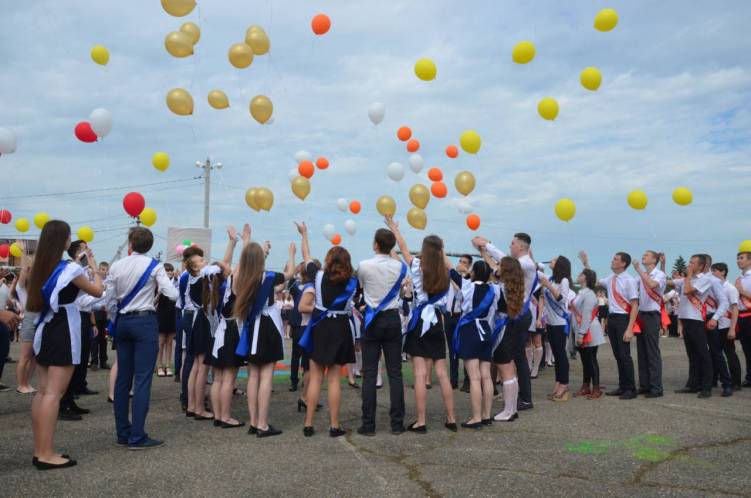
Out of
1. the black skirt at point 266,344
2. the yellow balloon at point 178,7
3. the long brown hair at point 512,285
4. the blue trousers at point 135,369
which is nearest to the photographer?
the blue trousers at point 135,369

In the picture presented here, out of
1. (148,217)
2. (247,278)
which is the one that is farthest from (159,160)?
(247,278)

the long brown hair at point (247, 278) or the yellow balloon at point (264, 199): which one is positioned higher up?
the yellow balloon at point (264, 199)

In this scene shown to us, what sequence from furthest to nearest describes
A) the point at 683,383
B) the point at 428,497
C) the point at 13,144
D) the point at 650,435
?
the point at 13,144
the point at 683,383
the point at 650,435
the point at 428,497

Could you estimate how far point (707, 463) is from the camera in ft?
14.3

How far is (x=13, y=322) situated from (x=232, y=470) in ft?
6.05

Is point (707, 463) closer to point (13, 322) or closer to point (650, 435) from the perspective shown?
point (650, 435)

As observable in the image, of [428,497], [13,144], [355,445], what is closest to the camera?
[428,497]

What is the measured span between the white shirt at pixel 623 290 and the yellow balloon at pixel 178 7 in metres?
6.81

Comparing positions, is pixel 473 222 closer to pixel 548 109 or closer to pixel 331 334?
pixel 548 109

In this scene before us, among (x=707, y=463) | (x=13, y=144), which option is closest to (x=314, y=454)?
(x=707, y=463)

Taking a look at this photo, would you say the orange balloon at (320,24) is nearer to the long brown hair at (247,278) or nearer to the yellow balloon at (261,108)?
the yellow balloon at (261,108)

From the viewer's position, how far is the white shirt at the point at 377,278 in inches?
211

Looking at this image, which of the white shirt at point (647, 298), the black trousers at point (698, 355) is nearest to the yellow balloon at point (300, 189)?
the white shirt at point (647, 298)

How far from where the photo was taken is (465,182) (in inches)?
392
